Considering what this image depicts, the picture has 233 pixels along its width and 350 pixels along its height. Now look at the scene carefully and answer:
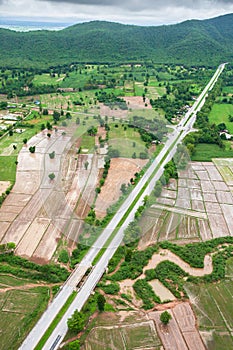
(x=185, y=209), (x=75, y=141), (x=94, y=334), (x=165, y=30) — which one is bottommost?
(x=94, y=334)

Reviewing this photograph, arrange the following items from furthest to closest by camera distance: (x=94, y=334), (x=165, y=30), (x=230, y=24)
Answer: (x=230, y=24)
(x=165, y=30)
(x=94, y=334)

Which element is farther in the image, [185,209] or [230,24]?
[230,24]

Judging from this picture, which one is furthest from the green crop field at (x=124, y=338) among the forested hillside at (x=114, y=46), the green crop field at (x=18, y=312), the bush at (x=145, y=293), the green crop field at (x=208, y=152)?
the forested hillside at (x=114, y=46)

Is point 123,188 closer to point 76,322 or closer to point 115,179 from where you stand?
point 115,179

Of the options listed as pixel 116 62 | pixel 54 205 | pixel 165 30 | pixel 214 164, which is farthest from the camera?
pixel 165 30

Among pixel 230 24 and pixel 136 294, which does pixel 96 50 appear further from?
pixel 136 294

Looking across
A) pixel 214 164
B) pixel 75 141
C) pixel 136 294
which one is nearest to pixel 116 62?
pixel 75 141

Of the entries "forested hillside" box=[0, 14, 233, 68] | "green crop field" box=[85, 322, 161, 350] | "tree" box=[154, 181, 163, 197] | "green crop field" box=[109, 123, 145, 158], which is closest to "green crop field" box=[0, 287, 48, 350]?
"green crop field" box=[85, 322, 161, 350]

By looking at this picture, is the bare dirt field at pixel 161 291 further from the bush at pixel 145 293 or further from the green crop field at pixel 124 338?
the green crop field at pixel 124 338

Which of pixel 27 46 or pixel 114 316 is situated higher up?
pixel 27 46
